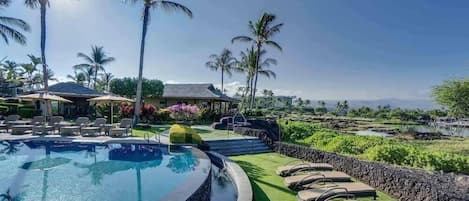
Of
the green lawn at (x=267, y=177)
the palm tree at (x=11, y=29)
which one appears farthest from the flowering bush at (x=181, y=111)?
the palm tree at (x=11, y=29)

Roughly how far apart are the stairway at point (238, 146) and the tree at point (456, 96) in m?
14.0

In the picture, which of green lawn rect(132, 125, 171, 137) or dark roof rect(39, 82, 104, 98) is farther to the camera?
dark roof rect(39, 82, 104, 98)

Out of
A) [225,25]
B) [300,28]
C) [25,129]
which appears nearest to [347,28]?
[300,28]

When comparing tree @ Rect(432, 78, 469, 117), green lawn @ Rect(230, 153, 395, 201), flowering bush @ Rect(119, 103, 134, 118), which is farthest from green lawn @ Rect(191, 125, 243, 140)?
tree @ Rect(432, 78, 469, 117)

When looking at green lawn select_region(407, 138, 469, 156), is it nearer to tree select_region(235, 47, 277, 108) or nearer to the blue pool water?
the blue pool water

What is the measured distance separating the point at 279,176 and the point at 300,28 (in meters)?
15.9

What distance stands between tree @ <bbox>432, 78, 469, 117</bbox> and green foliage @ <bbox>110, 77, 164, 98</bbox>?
25293mm

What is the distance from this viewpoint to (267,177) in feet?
29.7

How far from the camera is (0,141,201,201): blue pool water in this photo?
285 inches

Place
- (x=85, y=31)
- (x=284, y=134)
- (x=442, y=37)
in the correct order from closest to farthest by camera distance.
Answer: (x=284, y=134)
(x=85, y=31)
(x=442, y=37)

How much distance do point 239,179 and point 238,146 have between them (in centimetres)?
580

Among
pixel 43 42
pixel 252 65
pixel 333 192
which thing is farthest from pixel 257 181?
pixel 252 65

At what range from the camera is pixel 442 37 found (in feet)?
69.4

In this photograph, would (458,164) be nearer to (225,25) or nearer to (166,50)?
(225,25)
